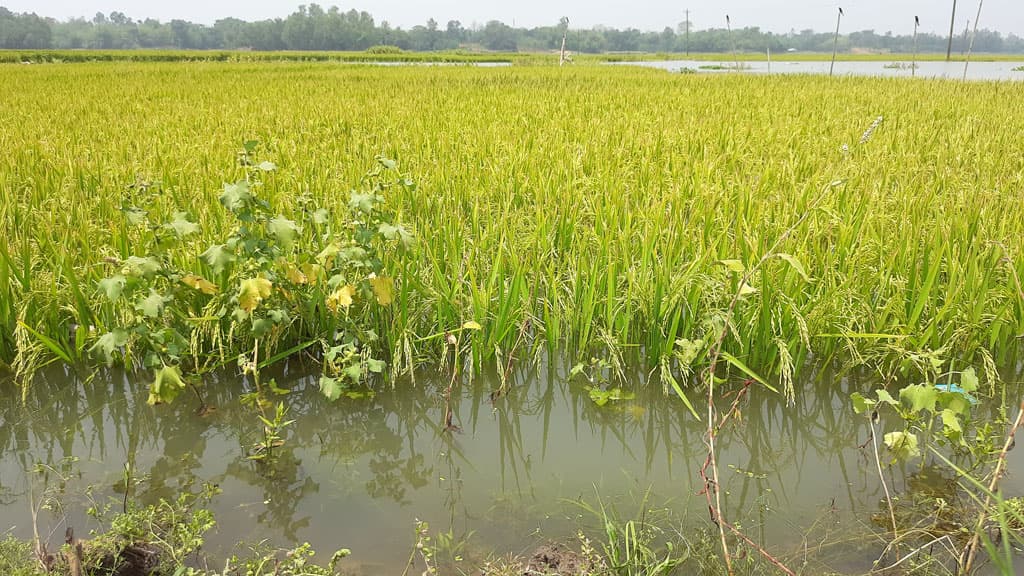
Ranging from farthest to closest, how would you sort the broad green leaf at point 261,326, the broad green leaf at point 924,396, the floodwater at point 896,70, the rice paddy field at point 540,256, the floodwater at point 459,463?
the floodwater at point 896,70 < the rice paddy field at point 540,256 < the broad green leaf at point 261,326 < the floodwater at point 459,463 < the broad green leaf at point 924,396

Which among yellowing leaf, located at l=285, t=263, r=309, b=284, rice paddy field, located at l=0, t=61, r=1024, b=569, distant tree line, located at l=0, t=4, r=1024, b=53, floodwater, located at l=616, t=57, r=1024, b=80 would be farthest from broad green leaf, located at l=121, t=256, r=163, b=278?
distant tree line, located at l=0, t=4, r=1024, b=53

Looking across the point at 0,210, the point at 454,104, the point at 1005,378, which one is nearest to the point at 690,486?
the point at 1005,378

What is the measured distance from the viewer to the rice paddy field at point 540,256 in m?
2.04

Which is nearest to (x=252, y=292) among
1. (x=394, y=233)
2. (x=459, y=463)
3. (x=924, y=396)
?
(x=394, y=233)

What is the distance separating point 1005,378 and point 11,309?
3358mm

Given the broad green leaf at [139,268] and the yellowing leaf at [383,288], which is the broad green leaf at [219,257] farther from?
the yellowing leaf at [383,288]

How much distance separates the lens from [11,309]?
2.19 metres

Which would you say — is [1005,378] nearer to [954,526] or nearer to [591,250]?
[954,526]

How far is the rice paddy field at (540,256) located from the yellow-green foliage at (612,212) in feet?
0.05

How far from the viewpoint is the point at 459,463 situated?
5.72ft

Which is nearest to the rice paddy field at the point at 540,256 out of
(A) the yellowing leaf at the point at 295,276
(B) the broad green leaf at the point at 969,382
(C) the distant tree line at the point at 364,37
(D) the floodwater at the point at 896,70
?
(A) the yellowing leaf at the point at 295,276

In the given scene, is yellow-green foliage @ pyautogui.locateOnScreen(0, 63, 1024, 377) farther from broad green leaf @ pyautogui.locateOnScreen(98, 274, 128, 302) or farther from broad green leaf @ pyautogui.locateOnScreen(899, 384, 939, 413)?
broad green leaf @ pyautogui.locateOnScreen(899, 384, 939, 413)

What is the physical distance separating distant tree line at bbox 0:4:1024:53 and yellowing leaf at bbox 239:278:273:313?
9276cm

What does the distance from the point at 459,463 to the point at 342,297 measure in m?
0.61
